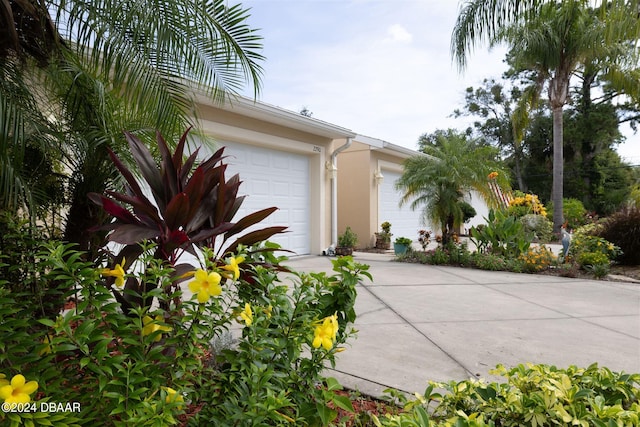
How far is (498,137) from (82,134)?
32.8 m

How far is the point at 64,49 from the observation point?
2930 mm

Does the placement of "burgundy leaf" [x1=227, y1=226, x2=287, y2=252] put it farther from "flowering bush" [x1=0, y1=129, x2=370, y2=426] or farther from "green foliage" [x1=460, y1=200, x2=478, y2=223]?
"green foliage" [x1=460, y1=200, x2=478, y2=223]

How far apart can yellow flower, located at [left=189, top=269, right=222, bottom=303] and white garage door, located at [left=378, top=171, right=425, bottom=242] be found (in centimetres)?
1101

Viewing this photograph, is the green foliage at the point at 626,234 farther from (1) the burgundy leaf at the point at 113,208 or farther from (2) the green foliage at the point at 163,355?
(1) the burgundy leaf at the point at 113,208

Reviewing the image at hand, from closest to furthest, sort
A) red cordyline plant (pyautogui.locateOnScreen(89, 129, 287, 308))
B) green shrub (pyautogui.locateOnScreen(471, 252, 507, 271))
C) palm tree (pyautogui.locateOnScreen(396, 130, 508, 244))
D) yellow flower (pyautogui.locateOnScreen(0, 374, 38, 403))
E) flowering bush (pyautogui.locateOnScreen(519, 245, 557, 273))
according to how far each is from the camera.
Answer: yellow flower (pyautogui.locateOnScreen(0, 374, 38, 403)), red cordyline plant (pyautogui.locateOnScreen(89, 129, 287, 308)), flowering bush (pyautogui.locateOnScreen(519, 245, 557, 273)), green shrub (pyautogui.locateOnScreen(471, 252, 507, 271)), palm tree (pyautogui.locateOnScreen(396, 130, 508, 244))

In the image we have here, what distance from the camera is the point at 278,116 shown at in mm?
8031

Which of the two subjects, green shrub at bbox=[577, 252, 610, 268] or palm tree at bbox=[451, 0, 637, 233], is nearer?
green shrub at bbox=[577, 252, 610, 268]

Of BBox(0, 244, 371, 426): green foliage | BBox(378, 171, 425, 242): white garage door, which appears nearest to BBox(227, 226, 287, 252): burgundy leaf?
BBox(0, 244, 371, 426): green foliage

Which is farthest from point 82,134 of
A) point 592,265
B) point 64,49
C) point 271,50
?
point 592,265

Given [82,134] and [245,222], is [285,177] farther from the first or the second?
[245,222]

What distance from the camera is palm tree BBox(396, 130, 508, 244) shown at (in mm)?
8773

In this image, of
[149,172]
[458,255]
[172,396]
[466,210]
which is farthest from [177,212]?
[466,210]

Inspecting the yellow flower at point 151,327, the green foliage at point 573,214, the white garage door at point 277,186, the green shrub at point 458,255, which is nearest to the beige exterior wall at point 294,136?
the white garage door at point 277,186

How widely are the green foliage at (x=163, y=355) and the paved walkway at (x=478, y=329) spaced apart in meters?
0.97
